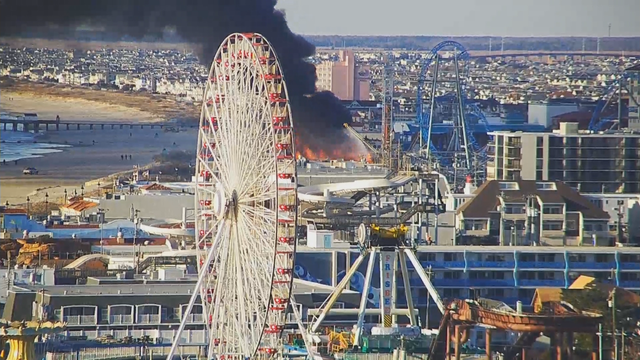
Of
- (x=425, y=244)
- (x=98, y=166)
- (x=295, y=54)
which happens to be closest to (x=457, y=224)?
(x=425, y=244)

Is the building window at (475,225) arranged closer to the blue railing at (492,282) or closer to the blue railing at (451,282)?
the blue railing at (492,282)

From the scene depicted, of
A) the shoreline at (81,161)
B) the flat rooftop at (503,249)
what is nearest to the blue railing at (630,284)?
the flat rooftop at (503,249)

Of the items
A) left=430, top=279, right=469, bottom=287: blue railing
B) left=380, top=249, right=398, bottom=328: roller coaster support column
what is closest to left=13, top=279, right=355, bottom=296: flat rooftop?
left=380, top=249, right=398, bottom=328: roller coaster support column

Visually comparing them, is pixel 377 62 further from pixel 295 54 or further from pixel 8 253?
pixel 8 253

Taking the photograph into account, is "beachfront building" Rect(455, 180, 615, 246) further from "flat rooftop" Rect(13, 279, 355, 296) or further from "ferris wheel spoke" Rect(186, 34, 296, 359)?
"ferris wheel spoke" Rect(186, 34, 296, 359)

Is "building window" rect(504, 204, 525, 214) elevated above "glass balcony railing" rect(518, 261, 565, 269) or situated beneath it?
elevated above

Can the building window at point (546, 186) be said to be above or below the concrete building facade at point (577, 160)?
below

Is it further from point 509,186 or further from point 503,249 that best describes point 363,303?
point 509,186
